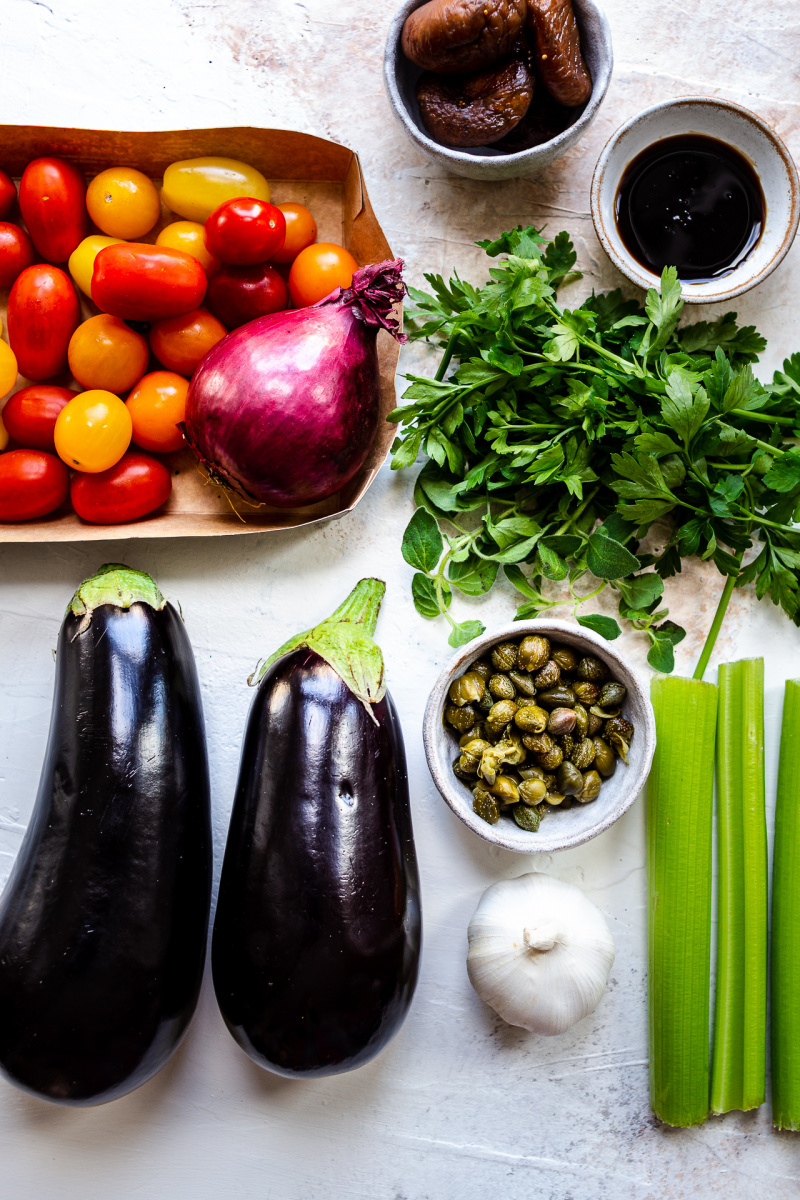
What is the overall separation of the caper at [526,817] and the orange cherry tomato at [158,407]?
666 mm

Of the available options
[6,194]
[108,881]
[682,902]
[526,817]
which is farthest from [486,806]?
[6,194]

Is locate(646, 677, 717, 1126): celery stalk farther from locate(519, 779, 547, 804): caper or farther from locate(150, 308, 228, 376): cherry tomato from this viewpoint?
locate(150, 308, 228, 376): cherry tomato

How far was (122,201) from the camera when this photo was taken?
1103mm

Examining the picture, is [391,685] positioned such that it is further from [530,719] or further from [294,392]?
[294,392]

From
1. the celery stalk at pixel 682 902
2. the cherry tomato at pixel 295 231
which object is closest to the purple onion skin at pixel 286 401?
the cherry tomato at pixel 295 231

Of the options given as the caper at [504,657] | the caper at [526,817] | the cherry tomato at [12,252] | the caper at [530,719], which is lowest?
the caper at [526,817]

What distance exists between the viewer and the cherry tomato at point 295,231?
1.13 m

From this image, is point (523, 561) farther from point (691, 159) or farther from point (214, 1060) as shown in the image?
point (214, 1060)

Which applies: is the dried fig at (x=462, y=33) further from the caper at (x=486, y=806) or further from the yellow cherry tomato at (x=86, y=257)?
the caper at (x=486, y=806)

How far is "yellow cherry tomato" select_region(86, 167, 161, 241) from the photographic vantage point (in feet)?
3.61

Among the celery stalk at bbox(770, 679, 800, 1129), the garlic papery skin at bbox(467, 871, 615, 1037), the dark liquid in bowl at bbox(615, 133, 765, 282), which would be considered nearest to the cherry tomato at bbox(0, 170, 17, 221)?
the dark liquid in bowl at bbox(615, 133, 765, 282)

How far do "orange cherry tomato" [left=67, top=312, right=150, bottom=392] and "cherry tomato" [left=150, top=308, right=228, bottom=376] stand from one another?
0.03 metres

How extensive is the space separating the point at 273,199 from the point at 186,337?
0.80 ft

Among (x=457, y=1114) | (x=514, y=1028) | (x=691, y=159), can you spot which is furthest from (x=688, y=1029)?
(x=691, y=159)
